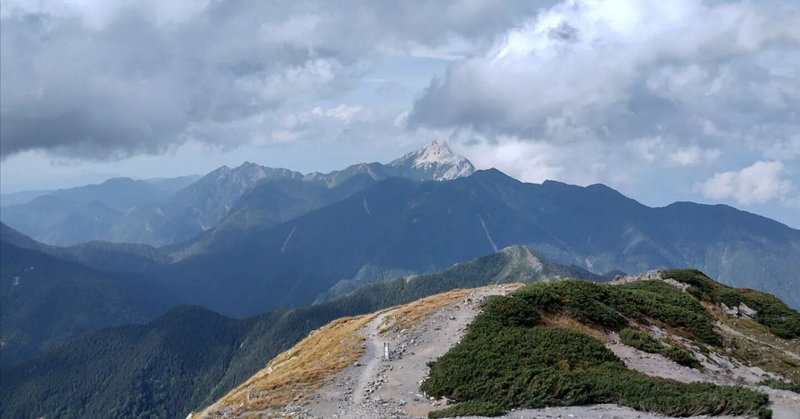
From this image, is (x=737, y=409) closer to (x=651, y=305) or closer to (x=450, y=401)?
(x=450, y=401)

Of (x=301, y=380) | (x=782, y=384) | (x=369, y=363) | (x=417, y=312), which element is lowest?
(x=782, y=384)

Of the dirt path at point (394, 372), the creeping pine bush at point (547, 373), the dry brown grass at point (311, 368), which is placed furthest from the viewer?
the dry brown grass at point (311, 368)

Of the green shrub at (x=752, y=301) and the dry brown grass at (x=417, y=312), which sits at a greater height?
the dry brown grass at (x=417, y=312)

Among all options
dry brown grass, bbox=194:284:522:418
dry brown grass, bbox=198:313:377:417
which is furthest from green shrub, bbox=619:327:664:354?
dry brown grass, bbox=198:313:377:417

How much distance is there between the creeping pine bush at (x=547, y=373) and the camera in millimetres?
37781

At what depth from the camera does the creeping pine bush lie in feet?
124

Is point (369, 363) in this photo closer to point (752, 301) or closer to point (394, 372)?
point (394, 372)

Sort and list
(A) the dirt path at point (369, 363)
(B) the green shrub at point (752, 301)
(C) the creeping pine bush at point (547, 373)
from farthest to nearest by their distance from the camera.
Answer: (B) the green shrub at point (752, 301) < (A) the dirt path at point (369, 363) < (C) the creeping pine bush at point (547, 373)

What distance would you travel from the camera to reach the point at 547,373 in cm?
4216

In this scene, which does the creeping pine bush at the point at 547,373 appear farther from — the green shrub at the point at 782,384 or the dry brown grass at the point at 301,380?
the green shrub at the point at 782,384

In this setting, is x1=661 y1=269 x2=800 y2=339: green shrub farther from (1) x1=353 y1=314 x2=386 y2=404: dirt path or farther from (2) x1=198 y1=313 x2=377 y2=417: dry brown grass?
(2) x1=198 y1=313 x2=377 y2=417: dry brown grass

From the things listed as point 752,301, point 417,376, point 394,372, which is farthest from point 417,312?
point 752,301

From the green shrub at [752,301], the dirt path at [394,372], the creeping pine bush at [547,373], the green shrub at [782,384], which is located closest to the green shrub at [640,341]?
the creeping pine bush at [547,373]

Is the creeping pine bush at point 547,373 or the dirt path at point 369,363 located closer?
the creeping pine bush at point 547,373
